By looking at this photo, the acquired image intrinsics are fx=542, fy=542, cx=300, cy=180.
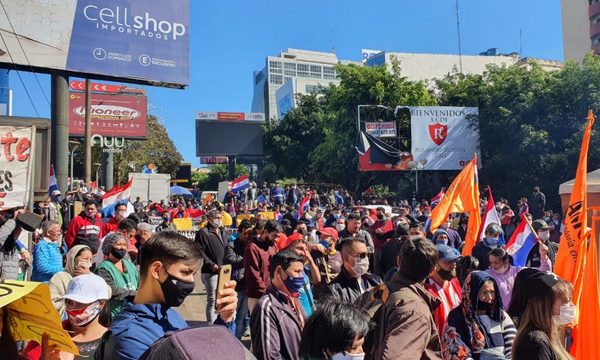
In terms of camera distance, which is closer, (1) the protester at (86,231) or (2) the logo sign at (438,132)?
(1) the protester at (86,231)

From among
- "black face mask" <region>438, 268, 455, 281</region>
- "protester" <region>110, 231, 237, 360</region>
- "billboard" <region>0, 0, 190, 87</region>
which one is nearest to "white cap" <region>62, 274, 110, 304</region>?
"protester" <region>110, 231, 237, 360</region>

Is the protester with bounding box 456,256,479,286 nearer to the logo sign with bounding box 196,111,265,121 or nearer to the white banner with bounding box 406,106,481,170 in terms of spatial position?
the white banner with bounding box 406,106,481,170

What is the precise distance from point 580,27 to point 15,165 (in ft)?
222

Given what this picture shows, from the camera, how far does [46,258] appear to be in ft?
20.4

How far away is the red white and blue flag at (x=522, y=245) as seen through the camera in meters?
7.61

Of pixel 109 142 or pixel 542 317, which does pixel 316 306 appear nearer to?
pixel 542 317

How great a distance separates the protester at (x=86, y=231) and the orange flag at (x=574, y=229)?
5803 millimetres

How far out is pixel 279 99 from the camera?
121000 millimetres

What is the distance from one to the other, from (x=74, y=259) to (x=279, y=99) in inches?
4634

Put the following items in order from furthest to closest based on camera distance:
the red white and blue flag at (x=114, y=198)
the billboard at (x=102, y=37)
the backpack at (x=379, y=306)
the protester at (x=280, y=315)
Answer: the billboard at (x=102, y=37) < the red white and blue flag at (x=114, y=198) < the protester at (x=280, y=315) < the backpack at (x=379, y=306)

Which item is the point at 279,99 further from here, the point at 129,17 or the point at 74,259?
the point at 74,259

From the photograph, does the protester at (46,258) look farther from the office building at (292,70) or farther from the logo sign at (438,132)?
the office building at (292,70)

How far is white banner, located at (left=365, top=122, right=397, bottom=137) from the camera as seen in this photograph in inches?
1075

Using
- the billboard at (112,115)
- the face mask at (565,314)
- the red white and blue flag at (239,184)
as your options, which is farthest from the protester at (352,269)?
the billboard at (112,115)
